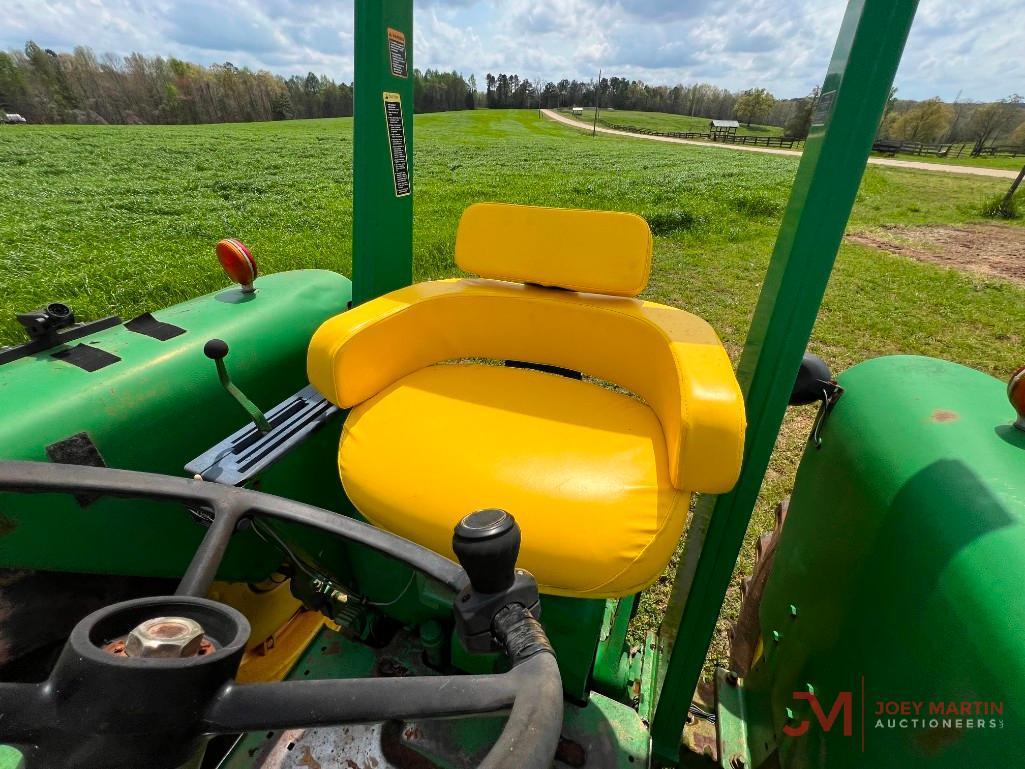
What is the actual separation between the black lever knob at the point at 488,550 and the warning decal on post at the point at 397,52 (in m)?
1.34

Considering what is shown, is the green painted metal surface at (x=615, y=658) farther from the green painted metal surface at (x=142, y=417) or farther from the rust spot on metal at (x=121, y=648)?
the rust spot on metal at (x=121, y=648)

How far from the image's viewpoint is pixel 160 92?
37.5 meters

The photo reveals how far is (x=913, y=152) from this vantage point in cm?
3453

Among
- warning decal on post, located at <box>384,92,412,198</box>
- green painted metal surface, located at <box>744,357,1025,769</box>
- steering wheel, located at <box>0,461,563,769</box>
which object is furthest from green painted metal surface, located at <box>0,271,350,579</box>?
green painted metal surface, located at <box>744,357,1025,769</box>

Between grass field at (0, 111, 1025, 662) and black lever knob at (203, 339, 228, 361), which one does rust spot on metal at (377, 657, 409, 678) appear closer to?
black lever knob at (203, 339, 228, 361)

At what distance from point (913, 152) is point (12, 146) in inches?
1776

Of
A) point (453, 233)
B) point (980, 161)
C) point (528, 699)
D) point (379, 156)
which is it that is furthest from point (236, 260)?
point (980, 161)

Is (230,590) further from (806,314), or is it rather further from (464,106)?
(464,106)

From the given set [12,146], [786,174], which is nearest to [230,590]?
[786,174]

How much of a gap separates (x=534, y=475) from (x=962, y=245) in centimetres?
1035

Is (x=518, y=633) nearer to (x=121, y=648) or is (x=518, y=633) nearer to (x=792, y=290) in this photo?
(x=121, y=648)

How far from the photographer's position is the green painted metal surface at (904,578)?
66 centimetres

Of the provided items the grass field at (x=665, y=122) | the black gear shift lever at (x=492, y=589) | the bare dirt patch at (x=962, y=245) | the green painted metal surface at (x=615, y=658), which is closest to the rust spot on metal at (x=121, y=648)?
the black gear shift lever at (x=492, y=589)

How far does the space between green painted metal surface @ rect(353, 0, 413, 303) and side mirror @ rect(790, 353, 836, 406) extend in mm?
1169
